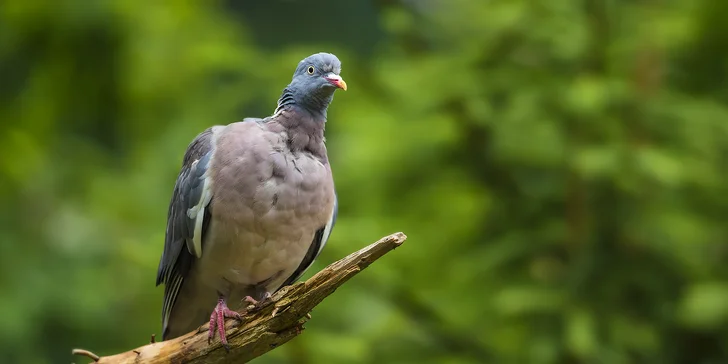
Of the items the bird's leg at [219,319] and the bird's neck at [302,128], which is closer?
the bird's leg at [219,319]

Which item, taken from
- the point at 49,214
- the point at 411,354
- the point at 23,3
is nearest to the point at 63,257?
the point at 49,214

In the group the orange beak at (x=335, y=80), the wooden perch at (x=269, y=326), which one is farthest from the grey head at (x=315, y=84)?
the wooden perch at (x=269, y=326)

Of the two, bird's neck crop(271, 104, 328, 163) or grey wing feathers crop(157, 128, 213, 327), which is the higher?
bird's neck crop(271, 104, 328, 163)

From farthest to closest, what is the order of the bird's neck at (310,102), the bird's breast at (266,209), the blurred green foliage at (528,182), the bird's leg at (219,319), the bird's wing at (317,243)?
1. the blurred green foliage at (528,182)
2. the bird's wing at (317,243)
3. the bird's neck at (310,102)
4. the bird's breast at (266,209)
5. the bird's leg at (219,319)

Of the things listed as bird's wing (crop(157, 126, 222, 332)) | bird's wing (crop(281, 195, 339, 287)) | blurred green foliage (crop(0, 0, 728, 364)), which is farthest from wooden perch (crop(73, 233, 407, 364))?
blurred green foliage (crop(0, 0, 728, 364))

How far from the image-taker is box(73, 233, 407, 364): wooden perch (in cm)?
296

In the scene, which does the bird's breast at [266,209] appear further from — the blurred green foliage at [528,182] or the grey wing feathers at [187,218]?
the blurred green foliage at [528,182]

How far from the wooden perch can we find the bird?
6cm

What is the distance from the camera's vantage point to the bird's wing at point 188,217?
3668 millimetres

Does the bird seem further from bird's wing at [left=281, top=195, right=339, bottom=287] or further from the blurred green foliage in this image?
the blurred green foliage

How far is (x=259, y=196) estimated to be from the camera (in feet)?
11.5

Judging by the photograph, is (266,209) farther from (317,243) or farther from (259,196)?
(317,243)

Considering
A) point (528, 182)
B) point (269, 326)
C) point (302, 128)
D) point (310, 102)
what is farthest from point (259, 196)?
point (528, 182)

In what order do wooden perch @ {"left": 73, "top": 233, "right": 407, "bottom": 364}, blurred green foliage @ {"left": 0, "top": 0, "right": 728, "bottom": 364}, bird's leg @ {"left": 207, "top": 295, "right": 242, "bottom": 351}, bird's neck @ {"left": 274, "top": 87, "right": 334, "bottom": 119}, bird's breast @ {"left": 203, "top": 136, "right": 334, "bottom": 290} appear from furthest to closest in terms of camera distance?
blurred green foliage @ {"left": 0, "top": 0, "right": 728, "bottom": 364} → bird's neck @ {"left": 274, "top": 87, "right": 334, "bottom": 119} → bird's breast @ {"left": 203, "top": 136, "right": 334, "bottom": 290} → bird's leg @ {"left": 207, "top": 295, "right": 242, "bottom": 351} → wooden perch @ {"left": 73, "top": 233, "right": 407, "bottom": 364}
